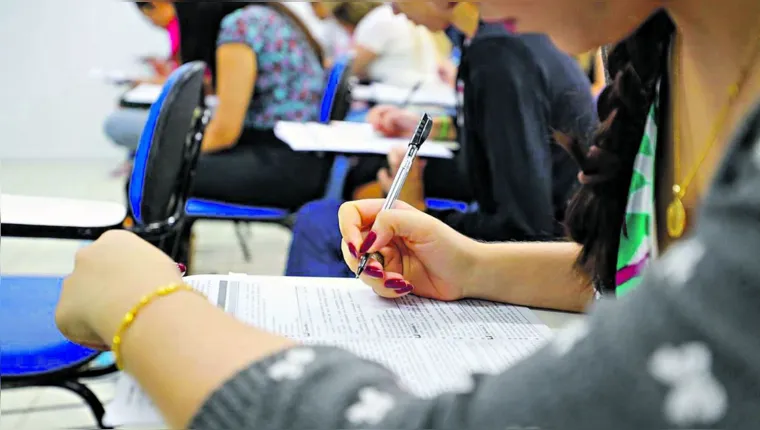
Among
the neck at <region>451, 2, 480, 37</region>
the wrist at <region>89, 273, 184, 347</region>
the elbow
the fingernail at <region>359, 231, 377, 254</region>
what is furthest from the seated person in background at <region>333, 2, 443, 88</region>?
the wrist at <region>89, 273, 184, 347</region>

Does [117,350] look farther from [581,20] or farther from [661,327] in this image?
[581,20]

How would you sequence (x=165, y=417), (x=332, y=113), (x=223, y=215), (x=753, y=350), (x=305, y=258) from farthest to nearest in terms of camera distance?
(x=332, y=113), (x=223, y=215), (x=305, y=258), (x=165, y=417), (x=753, y=350)

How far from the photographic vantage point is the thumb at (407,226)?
750 mm

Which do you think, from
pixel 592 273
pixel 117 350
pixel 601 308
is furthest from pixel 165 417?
pixel 592 273

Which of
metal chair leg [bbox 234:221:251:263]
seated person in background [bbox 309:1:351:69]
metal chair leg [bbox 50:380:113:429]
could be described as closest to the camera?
metal chair leg [bbox 50:380:113:429]

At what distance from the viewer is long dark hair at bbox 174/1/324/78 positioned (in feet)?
7.93

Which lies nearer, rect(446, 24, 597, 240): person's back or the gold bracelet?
the gold bracelet

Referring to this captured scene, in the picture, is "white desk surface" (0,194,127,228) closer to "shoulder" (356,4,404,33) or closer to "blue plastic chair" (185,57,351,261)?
"blue plastic chair" (185,57,351,261)

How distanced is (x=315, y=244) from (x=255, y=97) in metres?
1.32

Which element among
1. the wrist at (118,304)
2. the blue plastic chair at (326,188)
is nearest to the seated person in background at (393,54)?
the blue plastic chair at (326,188)

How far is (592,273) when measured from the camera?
795mm

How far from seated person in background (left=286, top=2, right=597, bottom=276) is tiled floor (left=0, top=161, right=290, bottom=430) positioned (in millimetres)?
424

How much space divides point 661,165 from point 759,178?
0.49m

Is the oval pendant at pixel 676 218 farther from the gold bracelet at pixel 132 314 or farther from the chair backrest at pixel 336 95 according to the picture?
the chair backrest at pixel 336 95
